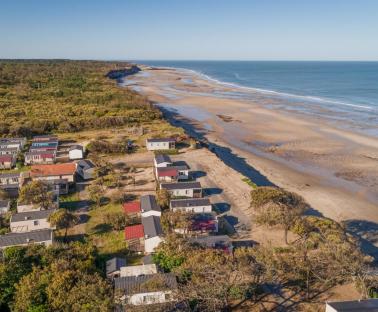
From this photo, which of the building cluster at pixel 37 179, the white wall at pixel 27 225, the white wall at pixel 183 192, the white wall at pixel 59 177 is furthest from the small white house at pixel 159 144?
the white wall at pixel 27 225

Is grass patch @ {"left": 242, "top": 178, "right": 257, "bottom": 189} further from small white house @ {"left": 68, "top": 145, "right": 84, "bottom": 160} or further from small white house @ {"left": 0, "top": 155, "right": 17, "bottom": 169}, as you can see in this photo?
small white house @ {"left": 0, "top": 155, "right": 17, "bottom": 169}

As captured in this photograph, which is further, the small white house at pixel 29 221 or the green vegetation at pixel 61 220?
the small white house at pixel 29 221

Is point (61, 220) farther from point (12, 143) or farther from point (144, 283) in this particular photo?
point (12, 143)

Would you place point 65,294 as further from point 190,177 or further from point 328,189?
Answer: point 328,189

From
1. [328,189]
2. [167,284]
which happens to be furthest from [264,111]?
[167,284]

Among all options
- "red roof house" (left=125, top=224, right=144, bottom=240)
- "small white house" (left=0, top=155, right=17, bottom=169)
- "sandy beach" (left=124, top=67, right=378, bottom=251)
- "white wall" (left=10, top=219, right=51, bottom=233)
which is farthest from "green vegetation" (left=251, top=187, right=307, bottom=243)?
"small white house" (left=0, top=155, right=17, bottom=169)

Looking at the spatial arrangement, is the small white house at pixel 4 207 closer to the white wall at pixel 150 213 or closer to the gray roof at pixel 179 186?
the white wall at pixel 150 213

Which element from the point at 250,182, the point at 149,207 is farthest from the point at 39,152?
the point at 250,182
